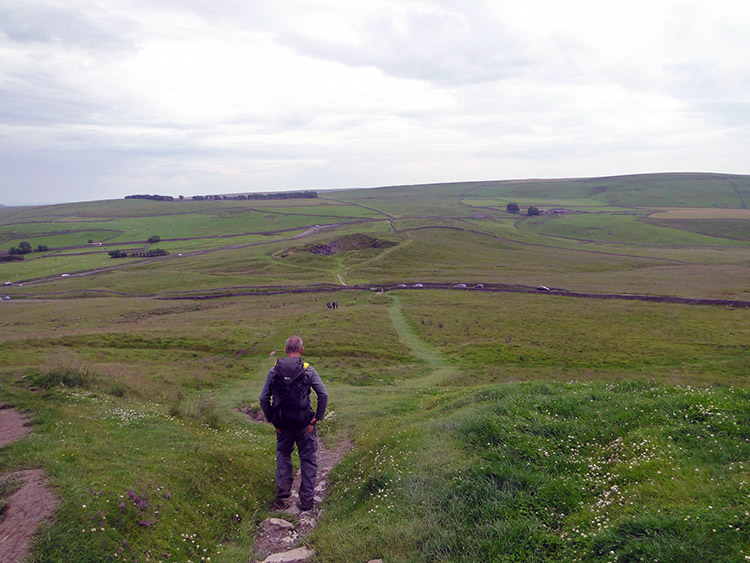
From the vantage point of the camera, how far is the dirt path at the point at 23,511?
6.28 metres

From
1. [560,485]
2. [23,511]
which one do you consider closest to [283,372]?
[23,511]

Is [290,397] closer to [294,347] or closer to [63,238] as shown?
[294,347]

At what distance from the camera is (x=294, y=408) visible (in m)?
9.40

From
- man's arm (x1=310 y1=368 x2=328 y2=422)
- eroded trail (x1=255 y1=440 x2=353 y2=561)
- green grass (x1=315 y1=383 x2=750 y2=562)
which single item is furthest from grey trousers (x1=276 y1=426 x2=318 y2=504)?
green grass (x1=315 y1=383 x2=750 y2=562)

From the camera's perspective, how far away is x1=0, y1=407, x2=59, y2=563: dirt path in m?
6.28

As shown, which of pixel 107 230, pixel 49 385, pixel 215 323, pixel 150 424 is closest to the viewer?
pixel 150 424

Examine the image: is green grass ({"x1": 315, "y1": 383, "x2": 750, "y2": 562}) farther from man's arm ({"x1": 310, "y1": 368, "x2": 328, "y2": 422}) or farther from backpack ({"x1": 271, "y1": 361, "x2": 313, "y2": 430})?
backpack ({"x1": 271, "y1": 361, "x2": 313, "y2": 430})

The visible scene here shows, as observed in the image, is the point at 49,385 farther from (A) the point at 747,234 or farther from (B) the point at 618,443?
(A) the point at 747,234

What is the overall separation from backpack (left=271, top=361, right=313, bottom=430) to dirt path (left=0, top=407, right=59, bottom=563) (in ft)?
13.5

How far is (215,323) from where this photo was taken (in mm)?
52375

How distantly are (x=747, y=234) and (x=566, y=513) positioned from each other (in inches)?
7830

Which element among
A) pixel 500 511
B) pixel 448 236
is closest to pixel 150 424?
pixel 500 511

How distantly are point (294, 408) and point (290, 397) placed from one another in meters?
0.30

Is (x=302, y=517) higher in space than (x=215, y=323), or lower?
higher
